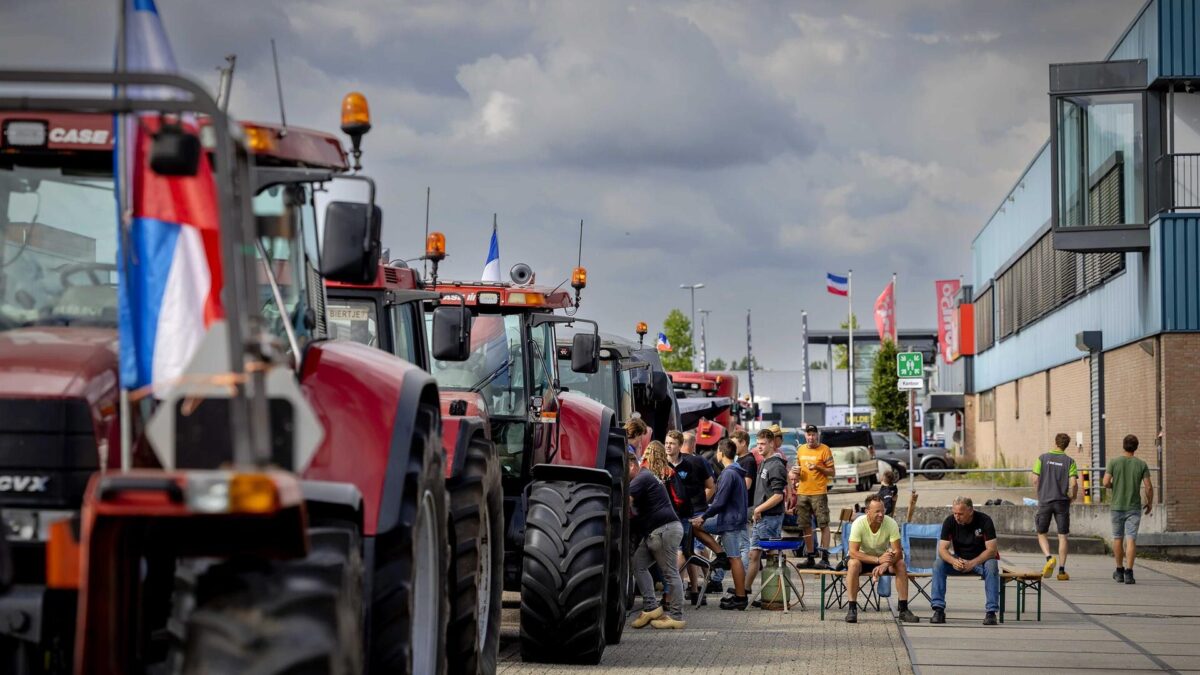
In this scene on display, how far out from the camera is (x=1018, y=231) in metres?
49.9

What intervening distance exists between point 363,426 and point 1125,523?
16.0 meters

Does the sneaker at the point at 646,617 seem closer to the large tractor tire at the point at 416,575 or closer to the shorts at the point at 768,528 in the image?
the shorts at the point at 768,528

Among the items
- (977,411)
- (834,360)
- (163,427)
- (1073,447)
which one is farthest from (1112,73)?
(834,360)

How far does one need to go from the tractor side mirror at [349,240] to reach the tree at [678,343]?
77.6 meters

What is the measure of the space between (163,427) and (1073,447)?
111 feet

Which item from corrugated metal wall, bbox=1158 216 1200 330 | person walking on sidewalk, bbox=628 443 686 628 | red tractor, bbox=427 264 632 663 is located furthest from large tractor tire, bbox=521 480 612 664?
corrugated metal wall, bbox=1158 216 1200 330

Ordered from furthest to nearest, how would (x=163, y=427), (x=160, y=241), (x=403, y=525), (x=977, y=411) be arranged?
(x=977, y=411)
(x=403, y=525)
(x=160, y=241)
(x=163, y=427)

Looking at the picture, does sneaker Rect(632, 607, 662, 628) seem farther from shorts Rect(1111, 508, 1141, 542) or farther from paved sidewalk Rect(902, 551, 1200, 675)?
shorts Rect(1111, 508, 1141, 542)

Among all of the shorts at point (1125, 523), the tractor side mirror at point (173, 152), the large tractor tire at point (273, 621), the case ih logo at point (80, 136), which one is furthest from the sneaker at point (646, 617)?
the tractor side mirror at point (173, 152)

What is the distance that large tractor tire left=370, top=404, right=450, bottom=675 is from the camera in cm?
616

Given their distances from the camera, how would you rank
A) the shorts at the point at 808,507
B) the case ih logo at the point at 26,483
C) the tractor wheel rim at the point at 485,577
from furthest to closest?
1. the shorts at the point at 808,507
2. the tractor wheel rim at the point at 485,577
3. the case ih logo at the point at 26,483

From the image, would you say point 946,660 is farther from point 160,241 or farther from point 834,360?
point 834,360

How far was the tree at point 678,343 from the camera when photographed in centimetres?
8488

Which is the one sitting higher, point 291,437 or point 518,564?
point 291,437
